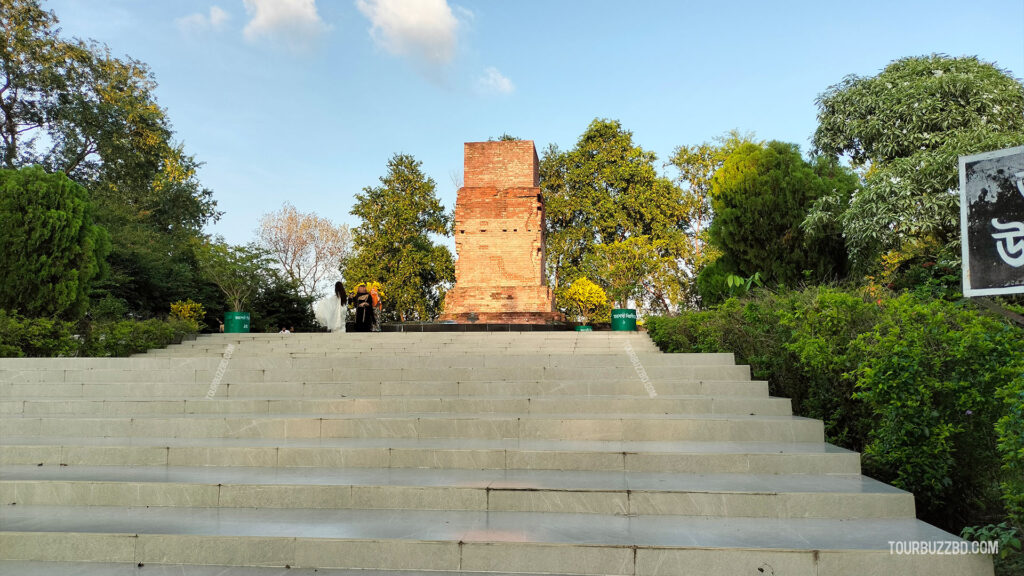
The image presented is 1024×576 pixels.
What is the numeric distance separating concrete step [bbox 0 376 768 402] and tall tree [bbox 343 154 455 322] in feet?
59.7

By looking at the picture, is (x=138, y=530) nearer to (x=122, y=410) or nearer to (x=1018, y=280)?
(x=122, y=410)

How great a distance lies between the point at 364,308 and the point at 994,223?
12139 millimetres

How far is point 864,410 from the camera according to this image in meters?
4.81

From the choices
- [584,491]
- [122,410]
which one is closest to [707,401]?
[584,491]

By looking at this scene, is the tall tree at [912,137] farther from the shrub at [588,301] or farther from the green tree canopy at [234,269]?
the green tree canopy at [234,269]

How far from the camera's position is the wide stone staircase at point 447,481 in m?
2.75

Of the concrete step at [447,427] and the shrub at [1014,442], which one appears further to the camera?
the concrete step at [447,427]

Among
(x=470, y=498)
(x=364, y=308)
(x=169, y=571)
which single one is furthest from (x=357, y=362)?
(x=364, y=308)

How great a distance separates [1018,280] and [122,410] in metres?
6.57

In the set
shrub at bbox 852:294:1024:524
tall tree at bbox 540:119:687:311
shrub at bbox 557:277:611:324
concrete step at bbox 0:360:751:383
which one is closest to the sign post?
shrub at bbox 852:294:1024:524

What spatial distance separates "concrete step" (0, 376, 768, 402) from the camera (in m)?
5.89

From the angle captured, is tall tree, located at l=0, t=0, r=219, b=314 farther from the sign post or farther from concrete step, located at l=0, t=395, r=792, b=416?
the sign post

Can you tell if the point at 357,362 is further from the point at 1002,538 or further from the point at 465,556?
the point at 1002,538

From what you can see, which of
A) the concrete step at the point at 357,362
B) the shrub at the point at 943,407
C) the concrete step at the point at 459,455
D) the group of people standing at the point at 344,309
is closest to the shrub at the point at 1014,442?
the shrub at the point at 943,407
